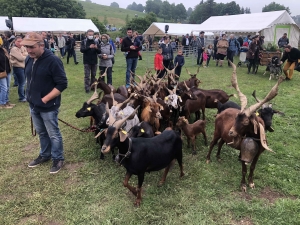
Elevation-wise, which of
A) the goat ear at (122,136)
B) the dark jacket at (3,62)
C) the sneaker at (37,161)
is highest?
the dark jacket at (3,62)

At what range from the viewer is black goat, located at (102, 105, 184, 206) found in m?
3.66

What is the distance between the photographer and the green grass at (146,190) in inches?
150

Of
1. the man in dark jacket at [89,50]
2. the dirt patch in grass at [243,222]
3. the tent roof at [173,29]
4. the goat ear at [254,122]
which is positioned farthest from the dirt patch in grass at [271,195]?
the tent roof at [173,29]

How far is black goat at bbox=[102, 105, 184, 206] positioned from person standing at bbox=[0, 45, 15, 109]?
606 cm

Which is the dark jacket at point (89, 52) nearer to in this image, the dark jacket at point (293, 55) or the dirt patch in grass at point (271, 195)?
the dirt patch in grass at point (271, 195)

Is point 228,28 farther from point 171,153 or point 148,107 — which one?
point 171,153

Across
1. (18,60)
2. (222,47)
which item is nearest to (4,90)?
(18,60)

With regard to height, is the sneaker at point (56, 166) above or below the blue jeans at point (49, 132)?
below

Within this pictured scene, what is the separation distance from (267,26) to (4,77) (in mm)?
21312

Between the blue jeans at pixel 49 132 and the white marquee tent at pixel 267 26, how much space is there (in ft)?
72.1

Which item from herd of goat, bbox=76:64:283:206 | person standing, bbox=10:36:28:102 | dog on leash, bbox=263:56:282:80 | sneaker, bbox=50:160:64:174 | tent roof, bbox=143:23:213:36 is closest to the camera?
herd of goat, bbox=76:64:283:206

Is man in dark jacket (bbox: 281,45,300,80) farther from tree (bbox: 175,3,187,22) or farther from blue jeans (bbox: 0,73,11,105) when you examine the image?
tree (bbox: 175,3,187,22)

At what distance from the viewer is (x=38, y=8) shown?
171 feet

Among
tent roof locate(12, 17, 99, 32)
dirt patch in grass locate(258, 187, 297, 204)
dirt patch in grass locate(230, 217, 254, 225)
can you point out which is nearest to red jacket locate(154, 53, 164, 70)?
dirt patch in grass locate(258, 187, 297, 204)
